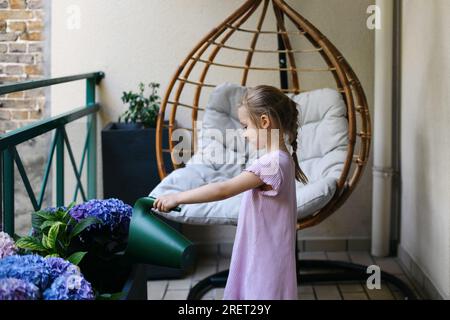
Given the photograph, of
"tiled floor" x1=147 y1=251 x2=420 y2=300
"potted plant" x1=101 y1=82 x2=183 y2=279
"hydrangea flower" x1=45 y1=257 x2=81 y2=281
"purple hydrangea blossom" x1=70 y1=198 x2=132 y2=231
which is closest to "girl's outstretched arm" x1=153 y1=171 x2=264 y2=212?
"purple hydrangea blossom" x1=70 y1=198 x2=132 y2=231

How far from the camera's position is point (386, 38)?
320 centimetres

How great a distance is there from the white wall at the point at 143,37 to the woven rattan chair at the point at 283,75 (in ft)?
0.45

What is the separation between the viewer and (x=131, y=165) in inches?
125

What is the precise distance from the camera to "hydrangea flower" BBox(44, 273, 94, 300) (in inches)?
42.9

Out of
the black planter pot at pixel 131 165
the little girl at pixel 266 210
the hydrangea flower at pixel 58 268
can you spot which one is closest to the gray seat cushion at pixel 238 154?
the black planter pot at pixel 131 165

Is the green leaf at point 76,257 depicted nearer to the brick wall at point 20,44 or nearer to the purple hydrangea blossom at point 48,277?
the purple hydrangea blossom at point 48,277

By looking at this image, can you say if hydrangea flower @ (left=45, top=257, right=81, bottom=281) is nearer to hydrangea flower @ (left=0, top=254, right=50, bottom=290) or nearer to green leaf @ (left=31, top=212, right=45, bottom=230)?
hydrangea flower @ (left=0, top=254, right=50, bottom=290)

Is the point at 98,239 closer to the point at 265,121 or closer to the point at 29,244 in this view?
the point at 29,244

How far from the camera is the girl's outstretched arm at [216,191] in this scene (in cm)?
151

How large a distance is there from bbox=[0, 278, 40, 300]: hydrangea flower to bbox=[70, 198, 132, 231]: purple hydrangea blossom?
366mm

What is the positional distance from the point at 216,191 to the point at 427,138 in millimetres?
1555

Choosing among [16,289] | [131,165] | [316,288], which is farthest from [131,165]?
[16,289]

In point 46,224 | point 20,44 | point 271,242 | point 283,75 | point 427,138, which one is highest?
point 20,44
